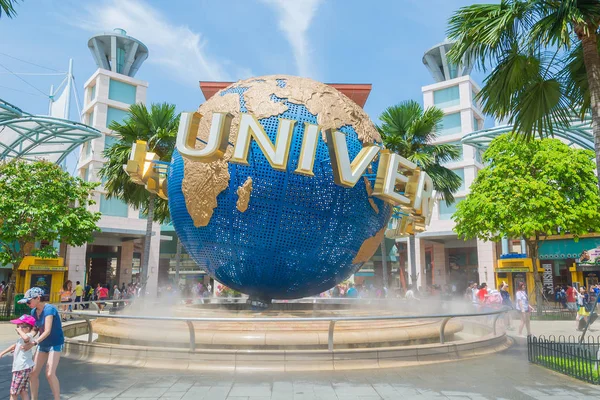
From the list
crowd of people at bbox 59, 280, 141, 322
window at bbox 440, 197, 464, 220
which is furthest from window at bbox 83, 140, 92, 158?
window at bbox 440, 197, 464, 220

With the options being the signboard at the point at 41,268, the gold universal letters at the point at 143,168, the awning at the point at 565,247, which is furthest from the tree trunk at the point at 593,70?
the awning at the point at 565,247

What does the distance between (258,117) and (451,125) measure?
34130 mm

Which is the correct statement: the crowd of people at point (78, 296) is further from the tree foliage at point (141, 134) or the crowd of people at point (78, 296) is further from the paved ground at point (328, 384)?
the paved ground at point (328, 384)

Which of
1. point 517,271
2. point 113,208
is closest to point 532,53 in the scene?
point 517,271

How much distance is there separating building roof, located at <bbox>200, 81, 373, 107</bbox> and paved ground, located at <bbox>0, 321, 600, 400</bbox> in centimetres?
1618

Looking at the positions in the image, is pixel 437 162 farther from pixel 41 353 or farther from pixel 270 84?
pixel 41 353

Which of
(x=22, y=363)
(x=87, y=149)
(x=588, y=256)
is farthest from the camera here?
(x=87, y=149)

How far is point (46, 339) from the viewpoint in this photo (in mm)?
5125

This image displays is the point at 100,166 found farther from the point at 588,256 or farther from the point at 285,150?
the point at 588,256

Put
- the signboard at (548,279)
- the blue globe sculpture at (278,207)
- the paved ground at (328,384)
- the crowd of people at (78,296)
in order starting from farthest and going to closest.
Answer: the signboard at (548,279), the crowd of people at (78,296), the blue globe sculpture at (278,207), the paved ground at (328,384)

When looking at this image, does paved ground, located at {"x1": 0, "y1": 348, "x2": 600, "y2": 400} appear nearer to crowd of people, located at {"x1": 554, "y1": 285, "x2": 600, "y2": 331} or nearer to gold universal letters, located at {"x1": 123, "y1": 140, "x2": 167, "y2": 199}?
gold universal letters, located at {"x1": 123, "y1": 140, "x2": 167, "y2": 199}

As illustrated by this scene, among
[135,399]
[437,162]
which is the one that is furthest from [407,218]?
[437,162]

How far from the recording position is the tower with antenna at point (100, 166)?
33.3 m

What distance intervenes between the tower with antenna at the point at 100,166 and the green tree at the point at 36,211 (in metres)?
12.4
